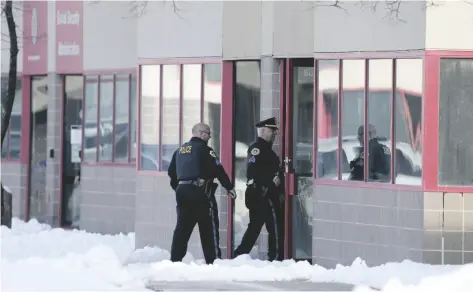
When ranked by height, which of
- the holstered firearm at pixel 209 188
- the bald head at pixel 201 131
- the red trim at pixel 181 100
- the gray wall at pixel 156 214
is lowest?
the gray wall at pixel 156 214

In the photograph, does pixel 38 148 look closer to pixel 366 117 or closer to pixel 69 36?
pixel 69 36

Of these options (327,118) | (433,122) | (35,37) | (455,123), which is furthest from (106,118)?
(455,123)

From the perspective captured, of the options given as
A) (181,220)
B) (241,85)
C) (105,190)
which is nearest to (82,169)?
(105,190)

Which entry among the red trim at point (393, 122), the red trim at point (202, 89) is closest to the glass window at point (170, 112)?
the red trim at point (202, 89)

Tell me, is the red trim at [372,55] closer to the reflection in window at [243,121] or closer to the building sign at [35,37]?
the reflection in window at [243,121]

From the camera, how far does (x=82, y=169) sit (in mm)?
26766

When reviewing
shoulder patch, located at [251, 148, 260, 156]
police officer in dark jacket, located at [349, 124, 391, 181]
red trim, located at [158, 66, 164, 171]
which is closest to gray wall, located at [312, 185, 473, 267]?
police officer in dark jacket, located at [349, 124, 391, 181]

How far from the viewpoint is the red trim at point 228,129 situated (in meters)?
20.2

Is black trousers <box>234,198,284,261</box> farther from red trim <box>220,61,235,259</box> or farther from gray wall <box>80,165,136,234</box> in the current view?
gray wall <box>80,165,136,234</box>

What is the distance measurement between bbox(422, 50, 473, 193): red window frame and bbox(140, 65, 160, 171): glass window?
5.29 m

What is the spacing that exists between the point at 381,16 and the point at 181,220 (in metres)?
3.68

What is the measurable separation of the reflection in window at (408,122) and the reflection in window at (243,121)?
9.67 feet

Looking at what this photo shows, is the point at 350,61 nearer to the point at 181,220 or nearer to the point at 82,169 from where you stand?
the point at 181,220

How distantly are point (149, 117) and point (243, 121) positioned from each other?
182 cm
